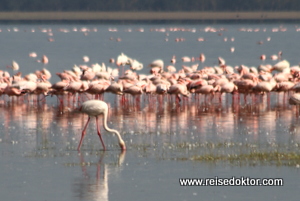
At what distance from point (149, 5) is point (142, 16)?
9.67 meters

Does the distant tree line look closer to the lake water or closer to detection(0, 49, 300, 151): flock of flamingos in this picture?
detection(0, 49, 300, 151): flock of flamingos

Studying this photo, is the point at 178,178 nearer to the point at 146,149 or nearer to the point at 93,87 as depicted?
the point at 146,149

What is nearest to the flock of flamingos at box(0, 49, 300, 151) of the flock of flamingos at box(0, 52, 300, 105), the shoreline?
the flock of flamingos at box(0, 52, 300, 105)

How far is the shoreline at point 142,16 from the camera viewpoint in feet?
453

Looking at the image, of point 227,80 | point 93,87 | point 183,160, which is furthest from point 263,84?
point 183,160

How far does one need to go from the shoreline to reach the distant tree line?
6.33ft

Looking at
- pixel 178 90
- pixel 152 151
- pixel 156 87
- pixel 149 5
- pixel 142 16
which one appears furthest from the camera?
pixel 149 5

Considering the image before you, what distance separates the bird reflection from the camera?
1055cm

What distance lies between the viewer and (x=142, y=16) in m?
141

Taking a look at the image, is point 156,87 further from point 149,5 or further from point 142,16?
point 149,5

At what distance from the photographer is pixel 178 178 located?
11.5 meters

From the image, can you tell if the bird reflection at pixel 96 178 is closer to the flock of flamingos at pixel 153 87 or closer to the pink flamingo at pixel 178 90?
the pink flamingo at pixel 178 90

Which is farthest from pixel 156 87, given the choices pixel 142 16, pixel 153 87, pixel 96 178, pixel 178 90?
pixel 142 16

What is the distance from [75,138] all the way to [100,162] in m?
2.28
